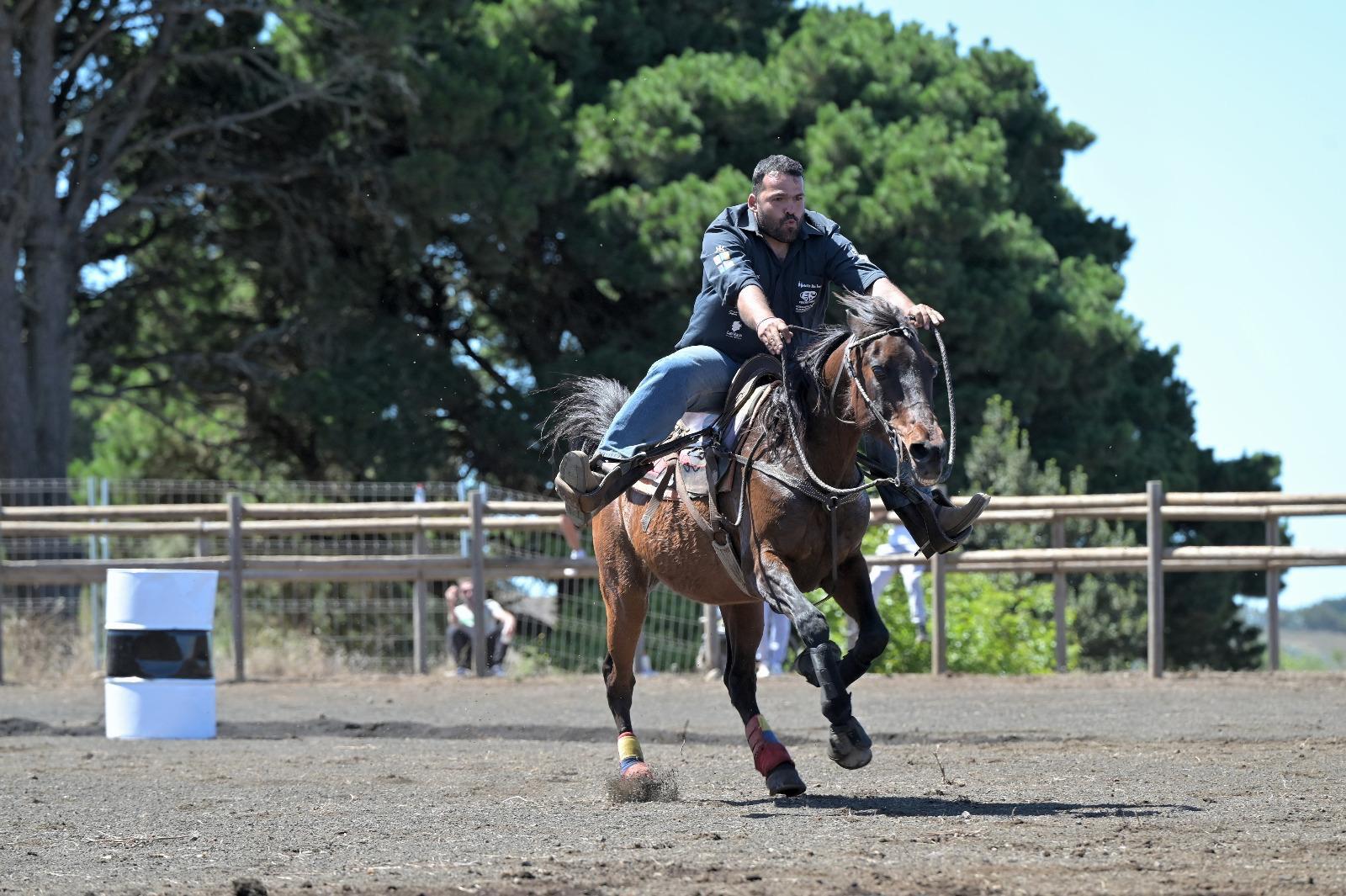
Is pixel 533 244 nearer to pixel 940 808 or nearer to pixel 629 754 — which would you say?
pixel 629 754

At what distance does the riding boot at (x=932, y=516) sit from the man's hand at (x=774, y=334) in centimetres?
79

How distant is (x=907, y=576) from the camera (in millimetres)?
18328

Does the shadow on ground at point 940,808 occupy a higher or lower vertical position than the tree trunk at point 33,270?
lower

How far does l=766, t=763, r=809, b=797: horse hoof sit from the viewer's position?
25.2 ft

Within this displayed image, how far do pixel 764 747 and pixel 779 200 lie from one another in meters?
2.44

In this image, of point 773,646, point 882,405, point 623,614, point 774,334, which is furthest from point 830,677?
point 773,646

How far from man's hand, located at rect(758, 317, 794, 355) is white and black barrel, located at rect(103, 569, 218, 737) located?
6.04 metres

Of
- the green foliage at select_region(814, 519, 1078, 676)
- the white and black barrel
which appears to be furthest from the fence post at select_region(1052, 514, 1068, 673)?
the white and black barrel

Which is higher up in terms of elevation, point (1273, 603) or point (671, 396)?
point (671, 396)

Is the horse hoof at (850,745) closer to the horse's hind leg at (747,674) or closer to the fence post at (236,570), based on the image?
the horse's hind leg at (747,674)

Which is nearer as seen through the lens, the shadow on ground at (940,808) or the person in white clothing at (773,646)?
the shadow on ground at (940,808)

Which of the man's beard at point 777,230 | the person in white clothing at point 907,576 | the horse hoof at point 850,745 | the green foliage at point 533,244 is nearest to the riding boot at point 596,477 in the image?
the man's beard at point 777,230

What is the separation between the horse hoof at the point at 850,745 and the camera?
279 inches

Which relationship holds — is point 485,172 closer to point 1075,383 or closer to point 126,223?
point 126,223
